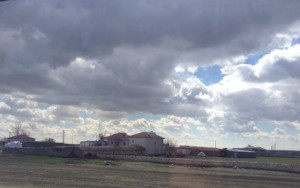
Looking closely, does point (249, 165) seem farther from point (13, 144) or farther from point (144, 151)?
point (13, 144)

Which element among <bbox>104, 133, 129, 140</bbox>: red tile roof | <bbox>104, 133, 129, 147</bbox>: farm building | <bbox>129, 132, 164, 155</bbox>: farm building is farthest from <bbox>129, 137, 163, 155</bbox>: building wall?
<bbox>104, 133, 129, 140</bbox>: red tile roof

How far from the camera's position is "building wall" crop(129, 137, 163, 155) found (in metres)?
106

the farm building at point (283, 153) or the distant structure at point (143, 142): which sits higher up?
the distant structure at point (143, 142)

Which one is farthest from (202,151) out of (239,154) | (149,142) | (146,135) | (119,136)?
(119,136)

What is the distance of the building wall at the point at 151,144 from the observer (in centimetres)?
10650

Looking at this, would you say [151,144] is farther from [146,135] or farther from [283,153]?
[283,153]

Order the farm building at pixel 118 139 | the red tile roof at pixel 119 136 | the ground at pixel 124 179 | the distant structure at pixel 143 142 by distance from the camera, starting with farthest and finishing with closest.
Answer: the red tile roof at pixel 119 136, the farm building at pixel 118 139, the distant structure at pixel 143 142, the ground at pixel 124 179

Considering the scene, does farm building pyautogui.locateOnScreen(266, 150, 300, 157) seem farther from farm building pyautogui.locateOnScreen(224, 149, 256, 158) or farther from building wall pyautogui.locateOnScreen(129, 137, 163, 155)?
building wall pyautogui.locateOnScreen(129, 137, 163, 155)

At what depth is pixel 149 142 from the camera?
108m

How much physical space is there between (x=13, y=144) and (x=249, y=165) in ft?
183

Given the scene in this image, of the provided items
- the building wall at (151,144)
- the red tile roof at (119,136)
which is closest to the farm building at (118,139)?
the red tile roof at (119,136)

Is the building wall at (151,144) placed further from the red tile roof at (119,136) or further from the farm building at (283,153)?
the farm building at (283,153)

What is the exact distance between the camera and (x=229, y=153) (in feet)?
391

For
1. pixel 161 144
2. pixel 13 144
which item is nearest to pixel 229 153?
pixel 161 144
